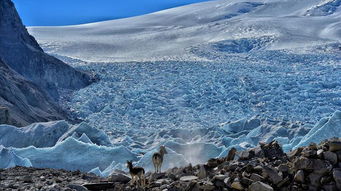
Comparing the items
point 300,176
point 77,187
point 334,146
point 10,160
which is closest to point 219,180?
point 300,176

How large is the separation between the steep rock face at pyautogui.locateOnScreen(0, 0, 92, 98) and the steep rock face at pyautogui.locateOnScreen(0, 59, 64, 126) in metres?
2.52

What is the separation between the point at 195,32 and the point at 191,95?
44.2 ft

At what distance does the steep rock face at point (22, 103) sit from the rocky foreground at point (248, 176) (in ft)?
16.8

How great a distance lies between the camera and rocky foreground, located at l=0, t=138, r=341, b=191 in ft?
14.1

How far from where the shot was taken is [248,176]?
14.4 ft

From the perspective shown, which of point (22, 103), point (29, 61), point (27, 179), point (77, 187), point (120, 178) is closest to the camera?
point (77, 187)

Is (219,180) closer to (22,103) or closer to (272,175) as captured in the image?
(272,175)

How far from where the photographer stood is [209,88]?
51.1ft

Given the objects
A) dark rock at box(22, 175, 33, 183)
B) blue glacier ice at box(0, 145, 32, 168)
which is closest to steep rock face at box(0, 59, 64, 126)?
blue glacier ice at box(0, 145, 32, 168)

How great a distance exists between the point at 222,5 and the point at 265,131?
28.3 m

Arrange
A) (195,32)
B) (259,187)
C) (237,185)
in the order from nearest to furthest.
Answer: (259,187) < (237,185) < (195,32)

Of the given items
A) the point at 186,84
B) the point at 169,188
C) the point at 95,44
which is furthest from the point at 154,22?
the point at 169,188

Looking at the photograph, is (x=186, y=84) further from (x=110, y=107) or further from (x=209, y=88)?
(x=110, y=107)

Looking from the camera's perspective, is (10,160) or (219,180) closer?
(219,180)
